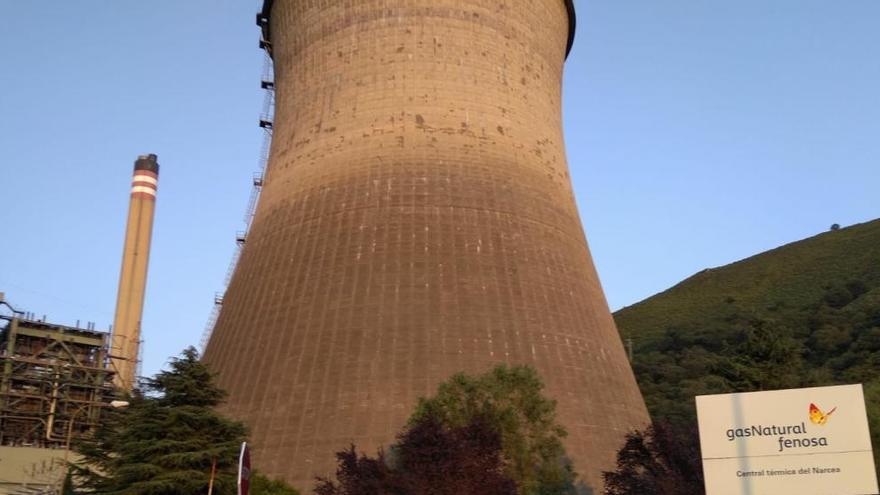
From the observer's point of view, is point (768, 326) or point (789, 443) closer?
point (789, 443)

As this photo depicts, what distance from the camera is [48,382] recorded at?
20.7m

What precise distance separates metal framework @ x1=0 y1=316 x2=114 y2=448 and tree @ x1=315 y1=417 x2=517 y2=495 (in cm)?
1241

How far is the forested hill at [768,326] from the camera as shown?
16.6 metres

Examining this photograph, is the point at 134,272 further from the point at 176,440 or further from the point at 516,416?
the point at 516,416

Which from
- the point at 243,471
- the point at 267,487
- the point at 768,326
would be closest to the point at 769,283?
the point at 768,326

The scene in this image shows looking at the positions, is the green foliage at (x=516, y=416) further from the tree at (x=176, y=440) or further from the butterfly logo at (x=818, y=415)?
the butterfly logo at (x=818, y=415)

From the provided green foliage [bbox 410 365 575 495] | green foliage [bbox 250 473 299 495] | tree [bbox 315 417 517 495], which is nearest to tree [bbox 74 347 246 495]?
green foliage [bbox 250 473 299 495]

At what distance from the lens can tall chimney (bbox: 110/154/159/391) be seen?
2472cm

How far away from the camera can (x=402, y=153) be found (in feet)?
50.9

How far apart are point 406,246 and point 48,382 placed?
10.6m

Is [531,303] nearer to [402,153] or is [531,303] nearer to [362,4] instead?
[402,153]

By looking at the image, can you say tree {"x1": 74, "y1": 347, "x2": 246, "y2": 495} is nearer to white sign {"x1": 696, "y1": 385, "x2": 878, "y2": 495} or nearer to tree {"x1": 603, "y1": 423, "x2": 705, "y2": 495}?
tree {"x1": 603, "y1": 423, "x2": 705, "y2": 495}

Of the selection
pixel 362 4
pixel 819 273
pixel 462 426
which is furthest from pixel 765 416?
pixel 819 273

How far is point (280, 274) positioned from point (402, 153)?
280 centimetres
